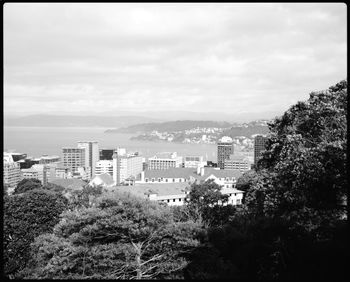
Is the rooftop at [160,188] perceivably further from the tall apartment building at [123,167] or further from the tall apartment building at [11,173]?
the tall apartment building at [123,167]

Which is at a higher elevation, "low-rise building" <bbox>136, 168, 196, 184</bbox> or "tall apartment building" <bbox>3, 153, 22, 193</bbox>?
"low-rise building" <bbox>136, 168, 196, 184</bbox>

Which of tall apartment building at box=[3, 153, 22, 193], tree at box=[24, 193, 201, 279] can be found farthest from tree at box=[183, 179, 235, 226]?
tall apartment building at box=[3, 153, 22, 193]

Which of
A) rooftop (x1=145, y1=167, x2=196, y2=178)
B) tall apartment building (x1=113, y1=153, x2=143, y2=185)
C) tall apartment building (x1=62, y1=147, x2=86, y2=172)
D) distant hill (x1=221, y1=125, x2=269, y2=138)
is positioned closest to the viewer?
rooftop (x1=145, y1=167, x2=196, y2=178)

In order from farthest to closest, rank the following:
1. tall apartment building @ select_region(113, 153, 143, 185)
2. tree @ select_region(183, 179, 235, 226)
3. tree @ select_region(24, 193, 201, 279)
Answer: tall apartment building @ select_region(113, 153, 143, 185) → tree @ select_region(183, 179, 235, 226) → tree @ select_region(24, 193, 201, 279)

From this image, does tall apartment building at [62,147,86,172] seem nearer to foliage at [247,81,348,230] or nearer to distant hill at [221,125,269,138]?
distant hill at [221,125,269,138]

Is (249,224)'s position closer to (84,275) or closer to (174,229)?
(174,229)

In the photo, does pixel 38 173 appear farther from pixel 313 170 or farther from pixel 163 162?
pixel 313 170

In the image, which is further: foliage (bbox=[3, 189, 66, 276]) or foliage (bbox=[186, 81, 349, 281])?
foliage (bbox=[3, 189, 66, 276])

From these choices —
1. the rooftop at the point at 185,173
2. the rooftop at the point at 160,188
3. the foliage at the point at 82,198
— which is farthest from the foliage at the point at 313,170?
the rooftop at the point at 185,173
